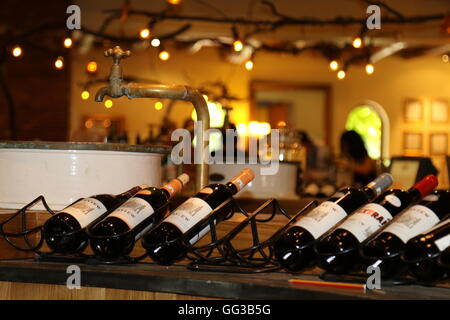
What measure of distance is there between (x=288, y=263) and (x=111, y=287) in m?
0.28

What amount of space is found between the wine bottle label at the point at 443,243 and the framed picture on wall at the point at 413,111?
908 cm

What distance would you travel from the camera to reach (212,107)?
28.0ft

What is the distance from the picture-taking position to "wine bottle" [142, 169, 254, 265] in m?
1.26

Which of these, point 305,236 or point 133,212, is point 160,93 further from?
point 305,236

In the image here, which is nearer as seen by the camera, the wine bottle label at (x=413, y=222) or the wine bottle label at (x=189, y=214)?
the wine bottle label at (x=413, y=222)

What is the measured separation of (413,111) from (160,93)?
8625 millimetres

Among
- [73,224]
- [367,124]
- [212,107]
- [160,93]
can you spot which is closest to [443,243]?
[73,224]

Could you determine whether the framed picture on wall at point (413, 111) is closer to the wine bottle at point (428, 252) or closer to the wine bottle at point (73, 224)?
the wine bottle at point (73, 224)

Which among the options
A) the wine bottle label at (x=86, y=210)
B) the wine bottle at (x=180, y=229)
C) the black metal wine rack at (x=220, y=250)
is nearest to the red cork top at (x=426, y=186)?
the black metal wine rack at (x=220, y=250)

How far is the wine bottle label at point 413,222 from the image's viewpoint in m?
1.12

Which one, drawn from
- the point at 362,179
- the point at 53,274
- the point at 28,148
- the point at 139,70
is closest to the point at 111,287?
the point at 53,274
